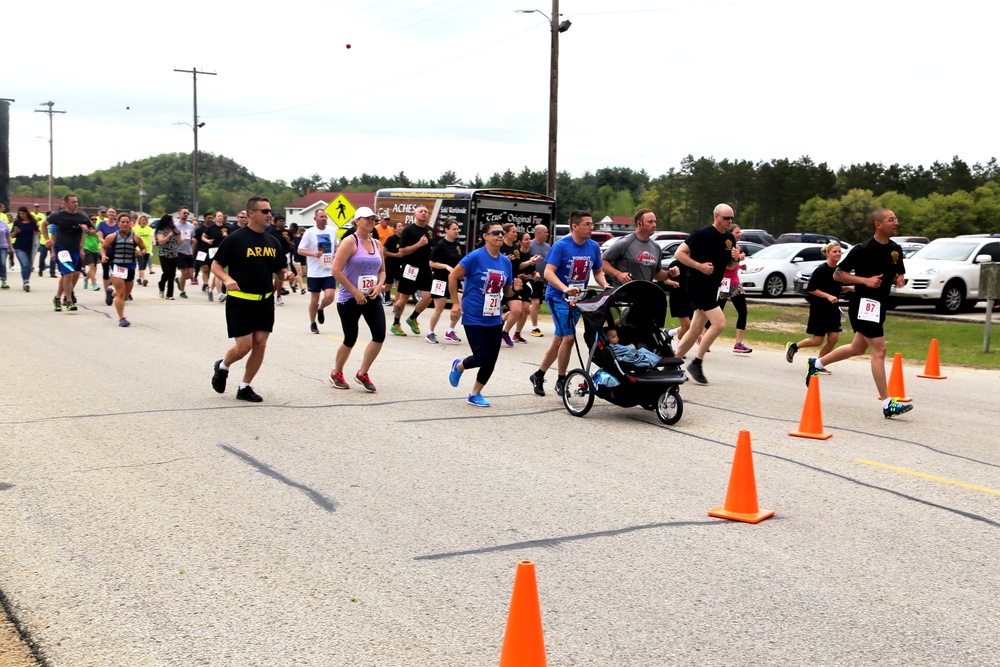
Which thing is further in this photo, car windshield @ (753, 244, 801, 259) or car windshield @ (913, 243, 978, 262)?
car windshield @ (753, 244, 801, 259)

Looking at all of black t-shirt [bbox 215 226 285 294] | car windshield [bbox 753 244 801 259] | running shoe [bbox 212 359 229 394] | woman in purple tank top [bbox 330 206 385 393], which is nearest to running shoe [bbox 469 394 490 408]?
woman in purple tank top [bbox 330 206 385 393]

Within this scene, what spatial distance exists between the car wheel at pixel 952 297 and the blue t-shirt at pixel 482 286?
56.0 feet

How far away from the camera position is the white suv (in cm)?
2344

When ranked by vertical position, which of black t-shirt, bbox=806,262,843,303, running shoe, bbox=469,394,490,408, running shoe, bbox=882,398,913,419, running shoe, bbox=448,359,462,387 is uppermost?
black t-shirt, bbox=806,262,843,303

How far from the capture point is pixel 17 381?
416 inches

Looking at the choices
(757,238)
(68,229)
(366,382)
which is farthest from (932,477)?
(757,238)

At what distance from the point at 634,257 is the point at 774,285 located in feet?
63.8

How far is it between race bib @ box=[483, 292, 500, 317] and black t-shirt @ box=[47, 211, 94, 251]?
1144 cm

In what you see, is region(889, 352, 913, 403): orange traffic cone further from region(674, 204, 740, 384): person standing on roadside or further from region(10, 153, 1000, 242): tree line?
region(10, 153, 1000, 242): tree line

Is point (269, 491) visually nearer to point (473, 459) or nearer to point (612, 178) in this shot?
point (473, 459)

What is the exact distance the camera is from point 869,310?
31.6ft

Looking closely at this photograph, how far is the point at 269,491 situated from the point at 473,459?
1686mm

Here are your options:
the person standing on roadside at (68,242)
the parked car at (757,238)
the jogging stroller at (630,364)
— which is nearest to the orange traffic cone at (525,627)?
the jogging stroller at (630,364)

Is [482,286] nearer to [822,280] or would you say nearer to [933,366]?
[822,280]
